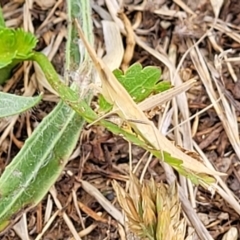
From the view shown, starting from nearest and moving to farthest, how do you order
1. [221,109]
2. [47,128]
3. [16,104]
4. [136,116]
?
[136,116] → [16,104] → [47,128] → [221,109]

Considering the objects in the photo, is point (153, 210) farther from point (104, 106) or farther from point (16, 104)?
point (16, 104)

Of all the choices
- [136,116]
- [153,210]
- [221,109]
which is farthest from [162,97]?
[221,109]

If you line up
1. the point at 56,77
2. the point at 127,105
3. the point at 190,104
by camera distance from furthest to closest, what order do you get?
the point at 190,104 < the point at 56,77 < the point at 127,105

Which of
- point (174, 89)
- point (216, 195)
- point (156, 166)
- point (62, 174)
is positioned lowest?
point (216, 195)

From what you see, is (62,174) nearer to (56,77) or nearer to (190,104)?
(56,77)

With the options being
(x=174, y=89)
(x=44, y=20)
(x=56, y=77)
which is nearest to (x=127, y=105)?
(x=174, y=89)

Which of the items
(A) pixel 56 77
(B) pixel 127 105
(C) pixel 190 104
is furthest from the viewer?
(C) pixel 190 104
